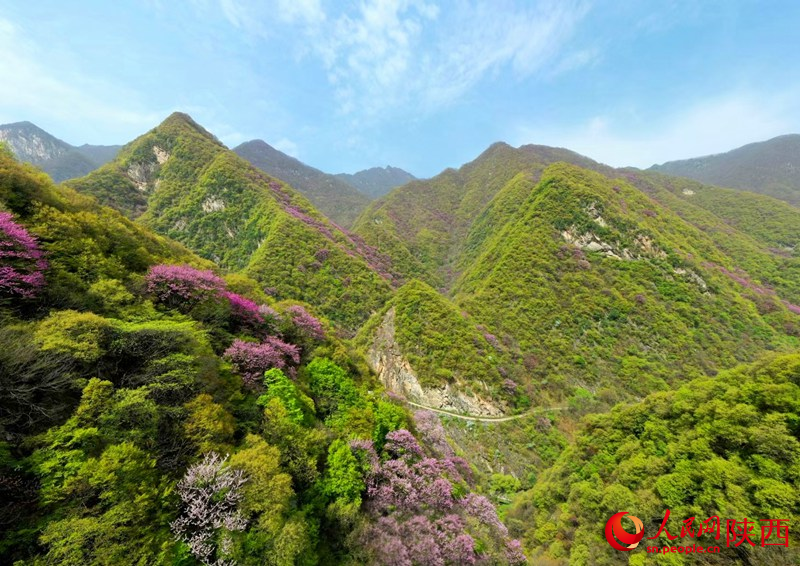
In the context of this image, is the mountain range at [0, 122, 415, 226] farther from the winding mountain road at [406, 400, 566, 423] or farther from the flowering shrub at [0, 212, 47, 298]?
the flowering shrub at [0, 212, 47, 298]

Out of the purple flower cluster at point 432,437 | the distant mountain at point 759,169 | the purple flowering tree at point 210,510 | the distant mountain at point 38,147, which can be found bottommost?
the purple flower cluster at point 432,437

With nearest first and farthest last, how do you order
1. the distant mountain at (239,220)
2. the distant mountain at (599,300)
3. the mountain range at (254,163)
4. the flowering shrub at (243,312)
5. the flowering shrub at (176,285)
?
1. the flowering shrub at (176,285)
2. the flowering shrub at (243,312)
3. the distant mountain at (599,300)
4. the distant mountain at (239,220)
5. the mountain range at (254,163)

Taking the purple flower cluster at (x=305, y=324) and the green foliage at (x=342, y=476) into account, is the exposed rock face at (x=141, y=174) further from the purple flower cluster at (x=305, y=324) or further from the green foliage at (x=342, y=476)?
the green foliage at (x=342, y=476)

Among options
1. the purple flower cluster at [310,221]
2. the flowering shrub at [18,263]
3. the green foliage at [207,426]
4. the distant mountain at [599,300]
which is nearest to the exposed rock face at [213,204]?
the purple flower cluster at [310,221]

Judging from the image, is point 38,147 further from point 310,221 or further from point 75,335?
point 75,335

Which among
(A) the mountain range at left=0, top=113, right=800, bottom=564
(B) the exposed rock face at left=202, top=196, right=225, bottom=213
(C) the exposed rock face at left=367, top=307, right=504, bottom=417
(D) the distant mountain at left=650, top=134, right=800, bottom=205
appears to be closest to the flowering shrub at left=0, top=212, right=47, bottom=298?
(A) the mountain range at left=0, top=113, right=800, bottom=564

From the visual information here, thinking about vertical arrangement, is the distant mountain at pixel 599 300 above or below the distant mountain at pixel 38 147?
below

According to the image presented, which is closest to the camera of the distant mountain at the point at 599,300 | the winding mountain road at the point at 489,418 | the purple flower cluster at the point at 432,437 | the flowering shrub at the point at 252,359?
the flowering shrub at the point at 252,359

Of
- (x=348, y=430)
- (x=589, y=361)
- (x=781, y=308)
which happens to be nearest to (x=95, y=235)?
(x=348, y=430)
